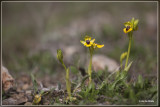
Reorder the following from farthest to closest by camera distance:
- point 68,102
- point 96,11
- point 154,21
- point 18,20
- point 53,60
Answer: point 18,20 < point 96,11 < point 154,21 < point 53,60 < point 68,102

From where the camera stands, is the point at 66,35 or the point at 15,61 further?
the point at 66,35

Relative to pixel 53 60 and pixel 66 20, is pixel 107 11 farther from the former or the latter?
pixel 53 60

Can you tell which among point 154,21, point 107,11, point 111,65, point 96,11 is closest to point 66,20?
point 96,11

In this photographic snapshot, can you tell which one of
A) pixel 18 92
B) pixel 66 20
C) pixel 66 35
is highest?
pixel 66 20

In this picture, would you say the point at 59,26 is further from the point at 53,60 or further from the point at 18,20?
the point at 53,60

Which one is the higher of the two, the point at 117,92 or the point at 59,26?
the point at 59,26

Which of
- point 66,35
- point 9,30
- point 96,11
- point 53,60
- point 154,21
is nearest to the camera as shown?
point 53,60
